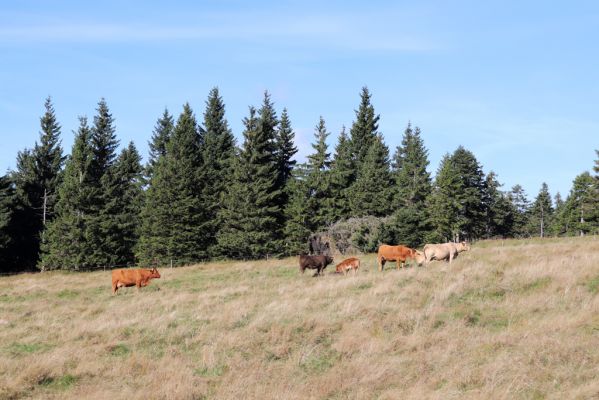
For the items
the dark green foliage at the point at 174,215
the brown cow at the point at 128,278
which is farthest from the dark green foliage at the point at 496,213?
the brown cow at the point at 128,278

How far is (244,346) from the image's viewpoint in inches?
454

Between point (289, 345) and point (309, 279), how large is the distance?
9326 millimetres

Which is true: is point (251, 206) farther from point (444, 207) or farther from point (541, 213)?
point (541, 213)

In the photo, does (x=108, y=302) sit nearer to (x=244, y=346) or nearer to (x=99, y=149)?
(x=244, y=346)

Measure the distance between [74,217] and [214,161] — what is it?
13918 millimetres

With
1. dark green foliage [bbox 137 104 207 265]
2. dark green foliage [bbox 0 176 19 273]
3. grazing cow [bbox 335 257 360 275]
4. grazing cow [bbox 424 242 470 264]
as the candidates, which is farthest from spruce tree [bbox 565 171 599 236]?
dark green foliage [bbox 0 176 19 273]

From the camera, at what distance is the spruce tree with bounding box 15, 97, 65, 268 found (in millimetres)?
50312

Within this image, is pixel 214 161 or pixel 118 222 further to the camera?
pixel 214 161

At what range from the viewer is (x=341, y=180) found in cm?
4825

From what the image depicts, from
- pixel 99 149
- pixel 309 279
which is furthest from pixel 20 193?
pixel 309 279

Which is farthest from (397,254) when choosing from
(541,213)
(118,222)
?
(541,213)

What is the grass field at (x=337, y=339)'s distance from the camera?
29.0 ft

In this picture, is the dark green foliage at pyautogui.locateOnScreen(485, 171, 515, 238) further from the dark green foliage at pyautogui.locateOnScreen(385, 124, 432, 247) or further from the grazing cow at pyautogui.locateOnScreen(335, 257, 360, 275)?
the grazing cow at pyautogui.locateOnScreen(335, 257, 360, 275)

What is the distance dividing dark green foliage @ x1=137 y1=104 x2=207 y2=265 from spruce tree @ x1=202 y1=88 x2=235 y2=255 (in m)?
0.86
